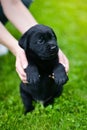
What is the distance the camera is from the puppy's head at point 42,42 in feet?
11.9

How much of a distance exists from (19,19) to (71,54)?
150 cm

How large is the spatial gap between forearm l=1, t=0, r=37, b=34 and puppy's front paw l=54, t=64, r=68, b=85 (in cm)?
82

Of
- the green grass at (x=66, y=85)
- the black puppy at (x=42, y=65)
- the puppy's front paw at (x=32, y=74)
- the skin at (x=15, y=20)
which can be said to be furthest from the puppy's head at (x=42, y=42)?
the green grass at (x=66, y=85)

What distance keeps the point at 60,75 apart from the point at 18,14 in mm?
1090

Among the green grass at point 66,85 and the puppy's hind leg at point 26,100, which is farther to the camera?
the puppy's hind leg at point 26,100

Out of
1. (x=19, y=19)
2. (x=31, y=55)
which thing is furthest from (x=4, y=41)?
(x=31, y=55)

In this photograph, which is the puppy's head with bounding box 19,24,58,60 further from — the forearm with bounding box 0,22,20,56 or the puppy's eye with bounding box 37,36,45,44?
the forearm with bounding box 0,22,20,56

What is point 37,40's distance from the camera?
144 inches

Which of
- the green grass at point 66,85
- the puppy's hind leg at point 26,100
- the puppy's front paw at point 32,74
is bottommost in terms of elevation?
the green grass at point 66,85

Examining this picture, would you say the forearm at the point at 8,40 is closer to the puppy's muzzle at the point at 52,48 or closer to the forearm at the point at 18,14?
the forearm at the point at 18,14

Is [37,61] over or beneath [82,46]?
over

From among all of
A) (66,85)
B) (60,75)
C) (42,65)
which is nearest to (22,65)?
(42,65)

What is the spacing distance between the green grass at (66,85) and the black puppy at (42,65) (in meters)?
0.19

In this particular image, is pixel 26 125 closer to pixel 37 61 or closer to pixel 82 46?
pixel 37 61
